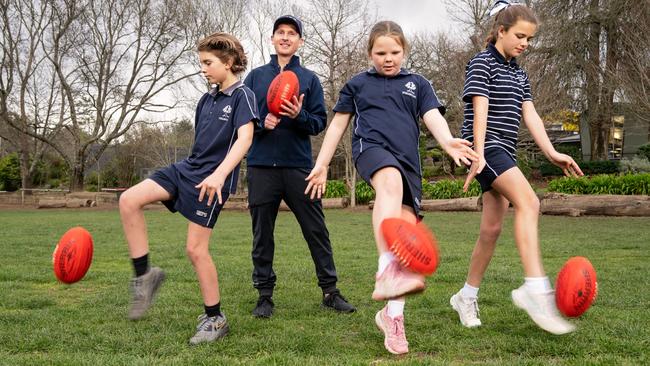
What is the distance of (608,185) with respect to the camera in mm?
17109

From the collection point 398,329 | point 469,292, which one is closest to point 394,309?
point 398,329

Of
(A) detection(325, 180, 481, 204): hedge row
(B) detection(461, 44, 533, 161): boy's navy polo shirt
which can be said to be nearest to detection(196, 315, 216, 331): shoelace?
(B) detection(461, 44, 533, 161): boy's navy polo shirt

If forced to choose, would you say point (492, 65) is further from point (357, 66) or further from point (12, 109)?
point (12, 109)

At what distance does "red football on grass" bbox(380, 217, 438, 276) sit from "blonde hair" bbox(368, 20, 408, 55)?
134 cm

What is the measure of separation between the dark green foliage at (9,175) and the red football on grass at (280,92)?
39651 mm

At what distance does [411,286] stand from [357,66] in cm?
1986

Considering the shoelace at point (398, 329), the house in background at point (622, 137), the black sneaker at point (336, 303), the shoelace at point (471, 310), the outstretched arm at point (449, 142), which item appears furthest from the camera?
the house in background at point (622, 137)

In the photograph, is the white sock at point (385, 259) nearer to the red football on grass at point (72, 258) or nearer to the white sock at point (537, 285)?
the white sock at point (537, 285)

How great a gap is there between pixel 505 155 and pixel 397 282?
1.38 m

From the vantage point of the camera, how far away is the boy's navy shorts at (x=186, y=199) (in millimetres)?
3695

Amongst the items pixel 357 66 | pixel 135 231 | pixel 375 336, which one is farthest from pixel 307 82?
pixel 357 66

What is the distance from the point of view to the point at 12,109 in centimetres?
2995


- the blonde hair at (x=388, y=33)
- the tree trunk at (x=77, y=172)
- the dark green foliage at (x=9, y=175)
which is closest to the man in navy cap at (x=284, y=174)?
the blonde hair at (x=388, y=33)

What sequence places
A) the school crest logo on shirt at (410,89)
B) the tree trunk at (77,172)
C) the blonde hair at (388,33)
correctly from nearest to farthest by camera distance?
the blonde hair at (388,33), the school crest logo on shirt at (410,89), the tree trunk at (77,172)
